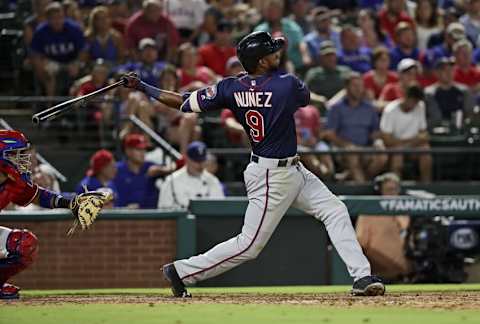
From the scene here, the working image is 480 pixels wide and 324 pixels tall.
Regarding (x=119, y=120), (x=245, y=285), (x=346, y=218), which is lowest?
(x=245, y=285)

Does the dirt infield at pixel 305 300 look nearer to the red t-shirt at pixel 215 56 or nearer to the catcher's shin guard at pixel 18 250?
the catcher's shin guard at pixel 18 250

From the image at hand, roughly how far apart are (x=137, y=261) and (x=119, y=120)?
2.26 meters

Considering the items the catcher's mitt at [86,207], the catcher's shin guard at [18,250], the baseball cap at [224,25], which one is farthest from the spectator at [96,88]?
the catcher's shin guard at [18,250]

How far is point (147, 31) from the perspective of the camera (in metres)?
15.7

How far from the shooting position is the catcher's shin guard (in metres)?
9.03

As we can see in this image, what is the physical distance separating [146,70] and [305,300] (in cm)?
678

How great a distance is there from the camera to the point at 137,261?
Result: 12586mm

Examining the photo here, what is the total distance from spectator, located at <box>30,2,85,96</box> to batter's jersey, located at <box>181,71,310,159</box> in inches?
265

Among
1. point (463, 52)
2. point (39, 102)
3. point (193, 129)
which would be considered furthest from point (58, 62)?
point (463, 52)

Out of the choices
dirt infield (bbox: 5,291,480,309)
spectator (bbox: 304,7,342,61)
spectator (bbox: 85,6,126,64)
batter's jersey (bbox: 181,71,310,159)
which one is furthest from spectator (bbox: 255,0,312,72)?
batter's jersey (bbox: 181,71,310,159)

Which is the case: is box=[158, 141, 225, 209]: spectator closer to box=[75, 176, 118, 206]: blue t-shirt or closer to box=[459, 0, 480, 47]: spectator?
box=[75, 176, 118, 206]: blue t-shirt

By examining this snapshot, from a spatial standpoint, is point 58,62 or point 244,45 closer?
point 244,45

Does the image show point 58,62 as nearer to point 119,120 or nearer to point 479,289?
point 119,120

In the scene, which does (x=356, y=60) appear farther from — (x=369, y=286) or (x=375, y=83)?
(x=369, y=286)
